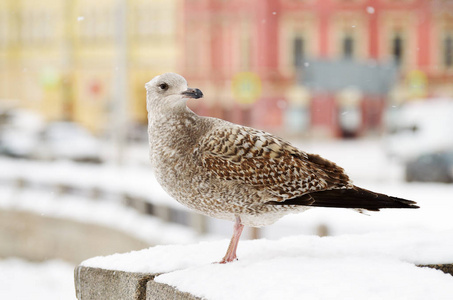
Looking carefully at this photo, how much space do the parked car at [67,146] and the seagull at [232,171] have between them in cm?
2031

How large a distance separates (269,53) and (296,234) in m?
24.4

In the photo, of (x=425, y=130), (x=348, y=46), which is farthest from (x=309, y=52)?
(x=425, y=130)

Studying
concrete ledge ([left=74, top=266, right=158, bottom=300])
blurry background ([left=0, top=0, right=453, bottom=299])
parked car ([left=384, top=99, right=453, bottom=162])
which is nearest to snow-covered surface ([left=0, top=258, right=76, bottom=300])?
blurry background ([left=0, top=0, right=453, bottom=299])

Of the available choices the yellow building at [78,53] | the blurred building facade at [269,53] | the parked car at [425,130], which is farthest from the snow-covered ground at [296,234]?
the yellow building at [78,53]

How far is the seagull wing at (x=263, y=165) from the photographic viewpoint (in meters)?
2.92

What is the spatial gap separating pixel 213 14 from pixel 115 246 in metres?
18.7

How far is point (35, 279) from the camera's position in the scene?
54.3ft

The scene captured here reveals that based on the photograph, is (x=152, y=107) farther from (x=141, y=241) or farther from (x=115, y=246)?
(x=115, y=246)

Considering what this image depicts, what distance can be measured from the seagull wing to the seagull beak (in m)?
0.25

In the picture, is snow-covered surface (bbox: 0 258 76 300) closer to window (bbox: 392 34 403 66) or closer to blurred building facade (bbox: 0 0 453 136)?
blurred building facade (bbox: 0 0 453 136)

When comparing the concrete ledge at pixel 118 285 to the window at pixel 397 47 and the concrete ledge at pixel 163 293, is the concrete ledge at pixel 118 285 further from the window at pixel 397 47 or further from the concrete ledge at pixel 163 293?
the window at pixel 397 47

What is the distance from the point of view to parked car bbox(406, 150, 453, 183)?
15584 millimetres

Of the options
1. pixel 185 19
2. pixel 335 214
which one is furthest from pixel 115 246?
pixel 185 19

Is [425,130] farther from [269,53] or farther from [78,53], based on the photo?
[78,53]
